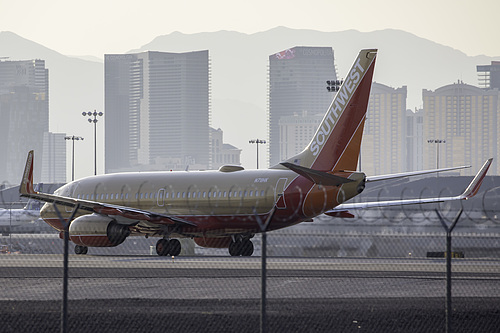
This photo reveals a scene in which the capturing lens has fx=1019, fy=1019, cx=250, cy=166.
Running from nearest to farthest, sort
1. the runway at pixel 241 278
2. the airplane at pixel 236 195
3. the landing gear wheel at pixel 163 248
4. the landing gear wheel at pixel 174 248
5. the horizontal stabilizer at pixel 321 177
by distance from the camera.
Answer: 1. the runway at pixel 241 278
2. the horizontal stabilizer at pixel 321 177
3. the airplane at pixel 236 195
4. the landing gear wheel at pixel 163 248
5. the landing gear wheel at pixel 174 248

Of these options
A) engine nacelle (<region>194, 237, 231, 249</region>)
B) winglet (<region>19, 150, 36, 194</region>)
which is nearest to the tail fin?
engine nacelle (<region>194, 237, 231, 249</region>)

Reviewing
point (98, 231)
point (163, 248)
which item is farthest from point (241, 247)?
point (98, 231)

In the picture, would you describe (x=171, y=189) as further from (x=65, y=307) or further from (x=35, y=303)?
(x=65, y=307)

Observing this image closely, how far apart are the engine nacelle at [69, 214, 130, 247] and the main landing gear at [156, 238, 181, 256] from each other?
163cm

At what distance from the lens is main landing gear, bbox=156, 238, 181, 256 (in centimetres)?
4200

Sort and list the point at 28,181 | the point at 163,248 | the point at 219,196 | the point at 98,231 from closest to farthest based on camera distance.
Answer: the point at 28,181, the point at 98,231, the point at 219,196, the point at 163,248

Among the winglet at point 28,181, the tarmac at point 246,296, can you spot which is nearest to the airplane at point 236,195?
the winglet at point 28,181

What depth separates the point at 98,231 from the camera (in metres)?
40.3

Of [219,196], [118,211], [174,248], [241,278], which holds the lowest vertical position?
[174,248]

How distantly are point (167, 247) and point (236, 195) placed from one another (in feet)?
13.1

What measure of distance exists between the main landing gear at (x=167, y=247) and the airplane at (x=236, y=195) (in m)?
0.04

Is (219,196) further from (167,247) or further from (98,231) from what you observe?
(98,231)

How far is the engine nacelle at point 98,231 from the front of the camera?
40.4 meters

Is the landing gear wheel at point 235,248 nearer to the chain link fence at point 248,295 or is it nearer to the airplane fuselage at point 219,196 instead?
the airplane fuselage at point 219,196
